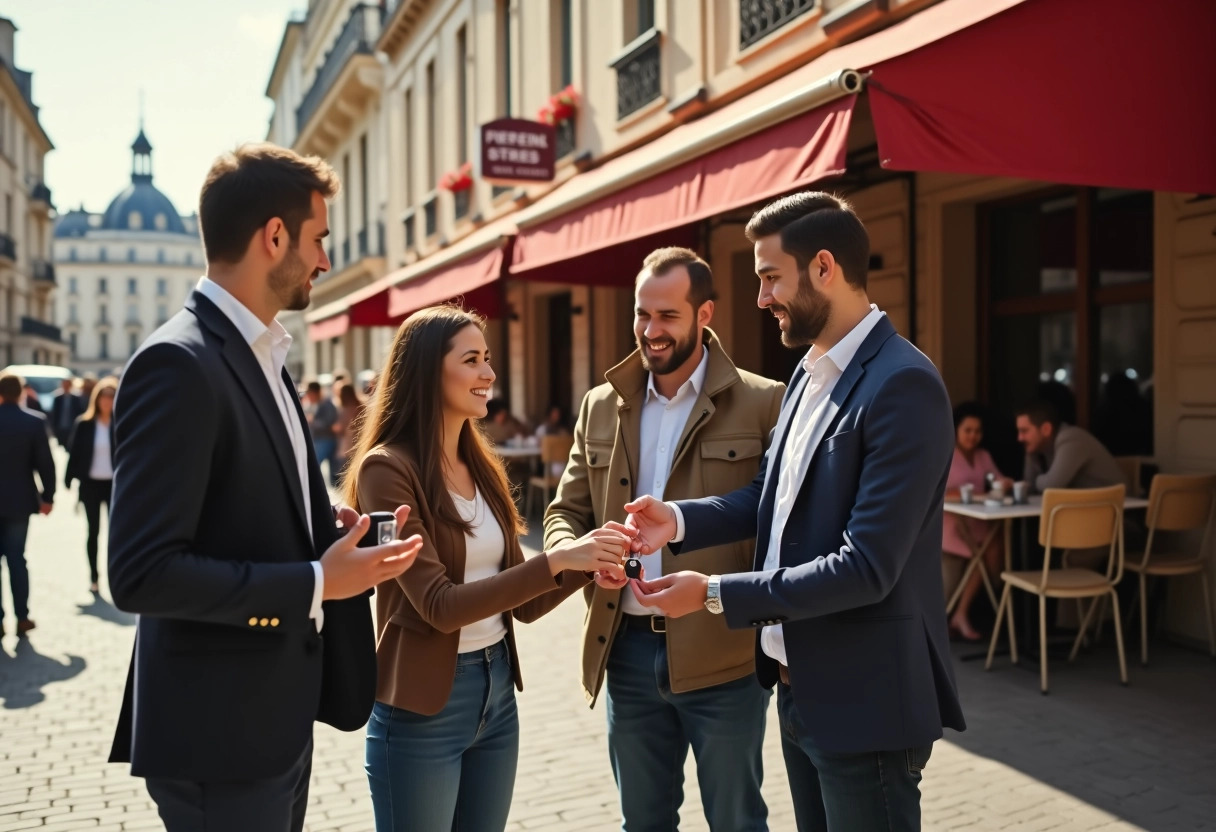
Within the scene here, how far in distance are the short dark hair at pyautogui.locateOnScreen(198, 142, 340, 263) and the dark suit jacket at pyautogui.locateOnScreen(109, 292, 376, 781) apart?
0.12 m

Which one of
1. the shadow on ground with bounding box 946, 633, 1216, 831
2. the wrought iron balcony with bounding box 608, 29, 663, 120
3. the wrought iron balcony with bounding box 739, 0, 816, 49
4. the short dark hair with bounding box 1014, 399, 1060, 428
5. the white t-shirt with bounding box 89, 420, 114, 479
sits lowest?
the shadow on ground with bounding box 946, 633, 1216, 831

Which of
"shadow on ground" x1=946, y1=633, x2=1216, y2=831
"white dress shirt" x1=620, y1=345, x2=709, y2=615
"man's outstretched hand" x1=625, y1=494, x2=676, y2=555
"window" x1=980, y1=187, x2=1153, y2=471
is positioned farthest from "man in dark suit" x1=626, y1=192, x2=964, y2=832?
"window" x1=980, y1=187, x2=1153, y2=471

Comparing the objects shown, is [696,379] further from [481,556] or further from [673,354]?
[481,556]

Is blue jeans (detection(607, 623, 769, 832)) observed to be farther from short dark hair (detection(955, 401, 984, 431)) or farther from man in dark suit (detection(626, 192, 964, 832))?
short dark hair (detection(955, 401, 984, 431))

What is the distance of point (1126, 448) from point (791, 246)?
18.0ft

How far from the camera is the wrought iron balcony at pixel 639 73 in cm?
1020

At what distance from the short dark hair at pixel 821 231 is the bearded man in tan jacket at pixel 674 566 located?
542 mm

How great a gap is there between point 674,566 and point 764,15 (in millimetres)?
6708

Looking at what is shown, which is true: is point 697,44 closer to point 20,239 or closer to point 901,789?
point 901,789

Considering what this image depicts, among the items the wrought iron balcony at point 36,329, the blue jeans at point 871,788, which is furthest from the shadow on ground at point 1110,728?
the wrought iron balcony at point 36,329

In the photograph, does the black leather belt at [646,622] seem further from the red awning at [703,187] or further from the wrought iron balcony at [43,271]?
the wrought iron balcony at [43,271]

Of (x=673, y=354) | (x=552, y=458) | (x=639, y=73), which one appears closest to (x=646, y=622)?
(x=673, y=354)

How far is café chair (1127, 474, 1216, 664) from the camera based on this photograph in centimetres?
559

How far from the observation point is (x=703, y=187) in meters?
5.86
